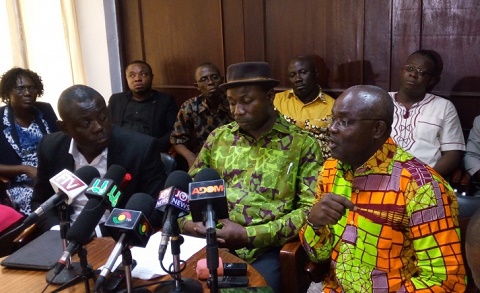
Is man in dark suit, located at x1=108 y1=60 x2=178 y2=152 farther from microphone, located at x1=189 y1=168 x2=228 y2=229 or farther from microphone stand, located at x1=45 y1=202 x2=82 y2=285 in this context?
microphone, located at x1=189 y1=168 x2=228 y2=229

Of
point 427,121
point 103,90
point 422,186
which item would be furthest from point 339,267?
point 103,90

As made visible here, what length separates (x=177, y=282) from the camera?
4.97ft

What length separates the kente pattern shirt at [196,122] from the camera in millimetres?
3816

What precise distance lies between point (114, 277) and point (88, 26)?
3.74m

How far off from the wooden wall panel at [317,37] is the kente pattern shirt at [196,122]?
64cm

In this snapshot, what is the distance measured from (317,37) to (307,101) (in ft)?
1.99

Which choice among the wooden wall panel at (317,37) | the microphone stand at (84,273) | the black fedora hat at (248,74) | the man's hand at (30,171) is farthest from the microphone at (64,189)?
the wooden wall panel at (317,37)

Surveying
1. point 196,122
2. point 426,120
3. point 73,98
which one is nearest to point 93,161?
point 73,98

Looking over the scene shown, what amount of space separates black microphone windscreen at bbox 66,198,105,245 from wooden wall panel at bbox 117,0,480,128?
283 cm

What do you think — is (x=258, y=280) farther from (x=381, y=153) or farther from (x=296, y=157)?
(x=296, y=157)

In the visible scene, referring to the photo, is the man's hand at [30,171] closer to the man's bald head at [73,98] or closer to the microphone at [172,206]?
the man's bald head at [73,98]

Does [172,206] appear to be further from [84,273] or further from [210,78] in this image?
[210,78]

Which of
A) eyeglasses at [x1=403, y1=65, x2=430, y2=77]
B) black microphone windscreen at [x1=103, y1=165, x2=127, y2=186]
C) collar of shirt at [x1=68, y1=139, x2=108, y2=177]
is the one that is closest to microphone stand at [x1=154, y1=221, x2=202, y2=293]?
black microphone windscreen at [x1=103, y1=165, x2=127, y2=186]

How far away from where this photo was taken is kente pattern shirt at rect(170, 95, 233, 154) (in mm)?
3816
